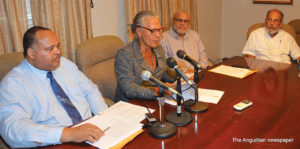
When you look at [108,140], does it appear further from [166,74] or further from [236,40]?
[236,40]

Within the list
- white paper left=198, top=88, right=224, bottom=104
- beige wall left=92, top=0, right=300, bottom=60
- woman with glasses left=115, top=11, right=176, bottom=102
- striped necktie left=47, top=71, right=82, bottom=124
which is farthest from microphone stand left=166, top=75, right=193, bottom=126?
beige wall left=92, top=0, right=300, bottom=60

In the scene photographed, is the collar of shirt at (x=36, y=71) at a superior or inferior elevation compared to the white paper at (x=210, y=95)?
superior

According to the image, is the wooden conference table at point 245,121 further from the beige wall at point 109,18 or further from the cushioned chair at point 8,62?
the beige wall at point 109,18

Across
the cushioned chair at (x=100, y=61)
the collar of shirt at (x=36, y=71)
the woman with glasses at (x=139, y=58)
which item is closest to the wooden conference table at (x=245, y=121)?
the woman with glasses at (x=139, y=58)

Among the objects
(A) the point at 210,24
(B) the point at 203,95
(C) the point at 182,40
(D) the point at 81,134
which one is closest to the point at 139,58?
(B) the point at 203,95

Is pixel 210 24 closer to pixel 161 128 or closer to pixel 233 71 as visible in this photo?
pixel 233 71

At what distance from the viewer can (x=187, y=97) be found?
1.78 meters

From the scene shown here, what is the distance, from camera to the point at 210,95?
182cm

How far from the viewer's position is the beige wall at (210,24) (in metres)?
4.59

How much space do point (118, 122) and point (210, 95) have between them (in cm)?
72

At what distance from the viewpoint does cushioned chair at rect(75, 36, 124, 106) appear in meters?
2.20

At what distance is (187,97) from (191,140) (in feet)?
1.73

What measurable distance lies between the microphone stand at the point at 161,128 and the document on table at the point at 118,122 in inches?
3.2

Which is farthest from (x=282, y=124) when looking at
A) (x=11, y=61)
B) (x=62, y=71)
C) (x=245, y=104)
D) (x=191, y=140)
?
(x=11, y=61)
